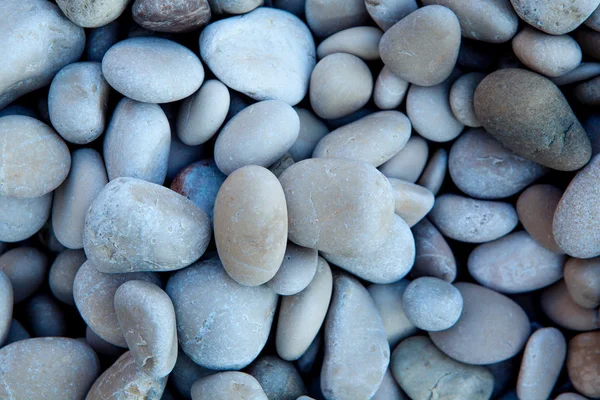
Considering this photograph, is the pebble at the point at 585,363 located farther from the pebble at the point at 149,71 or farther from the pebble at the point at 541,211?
the pebble at the point at 149,71

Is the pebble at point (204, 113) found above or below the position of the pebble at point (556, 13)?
below

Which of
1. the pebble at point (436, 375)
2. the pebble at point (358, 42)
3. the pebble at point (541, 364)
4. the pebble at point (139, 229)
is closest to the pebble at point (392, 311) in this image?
the pebble at point (436, 375)

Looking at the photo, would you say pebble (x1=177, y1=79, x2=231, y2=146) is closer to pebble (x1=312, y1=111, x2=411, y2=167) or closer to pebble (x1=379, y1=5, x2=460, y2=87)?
pebble (x1=312, y1=111, x2=411, y2=167)

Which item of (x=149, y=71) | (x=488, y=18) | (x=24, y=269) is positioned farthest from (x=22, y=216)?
(x=488, y=18)

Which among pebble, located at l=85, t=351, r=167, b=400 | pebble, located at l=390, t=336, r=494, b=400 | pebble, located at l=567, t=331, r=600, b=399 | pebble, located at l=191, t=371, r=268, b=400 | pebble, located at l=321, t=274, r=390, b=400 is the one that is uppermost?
pebble, located at l=85, t=351, r=167, b=400

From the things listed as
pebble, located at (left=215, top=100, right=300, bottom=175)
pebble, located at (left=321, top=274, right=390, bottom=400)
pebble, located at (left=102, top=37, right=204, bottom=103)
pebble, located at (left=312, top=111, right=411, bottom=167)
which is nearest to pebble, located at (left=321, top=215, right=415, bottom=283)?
pebble, located at (left=321, top=274, right=390, bottom=400)

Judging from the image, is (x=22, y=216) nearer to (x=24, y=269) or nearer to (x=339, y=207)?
(x=24, y=269)
